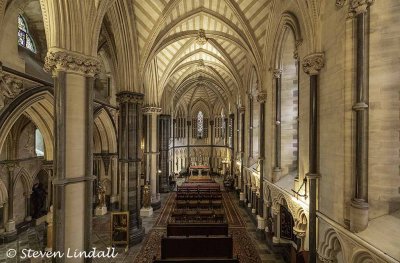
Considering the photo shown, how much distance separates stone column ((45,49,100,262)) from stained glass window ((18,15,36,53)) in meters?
7.01

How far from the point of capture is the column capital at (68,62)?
6.75 meters

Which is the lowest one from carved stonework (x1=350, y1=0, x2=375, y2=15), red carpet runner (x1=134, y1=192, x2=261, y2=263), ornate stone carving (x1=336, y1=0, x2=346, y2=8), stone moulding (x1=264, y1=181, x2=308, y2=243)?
red carpet runner (x1=134, y1=192, x2=261, y2=263)

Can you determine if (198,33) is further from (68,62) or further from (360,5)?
(360,5)

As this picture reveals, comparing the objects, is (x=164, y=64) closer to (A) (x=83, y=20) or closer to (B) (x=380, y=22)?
(A) (x=83, y=20)

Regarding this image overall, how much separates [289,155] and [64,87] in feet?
31.2

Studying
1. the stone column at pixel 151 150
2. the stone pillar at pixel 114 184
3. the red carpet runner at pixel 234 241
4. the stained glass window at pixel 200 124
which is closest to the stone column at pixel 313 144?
the red carpet runner at pixel 234 241

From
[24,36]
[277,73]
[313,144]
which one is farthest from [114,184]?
[313,144]

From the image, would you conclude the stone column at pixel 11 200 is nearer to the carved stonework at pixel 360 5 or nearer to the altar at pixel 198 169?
the carved stonework at pixel 360 5

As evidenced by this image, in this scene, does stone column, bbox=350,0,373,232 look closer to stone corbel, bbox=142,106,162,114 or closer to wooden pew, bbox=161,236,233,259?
wooden pew, bbox=161,236,233,259

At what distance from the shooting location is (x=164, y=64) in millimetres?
20125

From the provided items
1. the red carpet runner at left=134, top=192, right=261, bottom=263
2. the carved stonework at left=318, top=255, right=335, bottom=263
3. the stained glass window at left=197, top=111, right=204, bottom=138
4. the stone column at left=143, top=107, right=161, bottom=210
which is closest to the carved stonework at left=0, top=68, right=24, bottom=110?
the red carpet runner at left=134, top=192, right=261, bottom=263

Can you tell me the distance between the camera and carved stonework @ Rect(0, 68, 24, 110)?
8.87m

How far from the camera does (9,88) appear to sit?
919 centimetres

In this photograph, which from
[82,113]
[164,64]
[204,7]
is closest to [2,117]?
[82,113]
